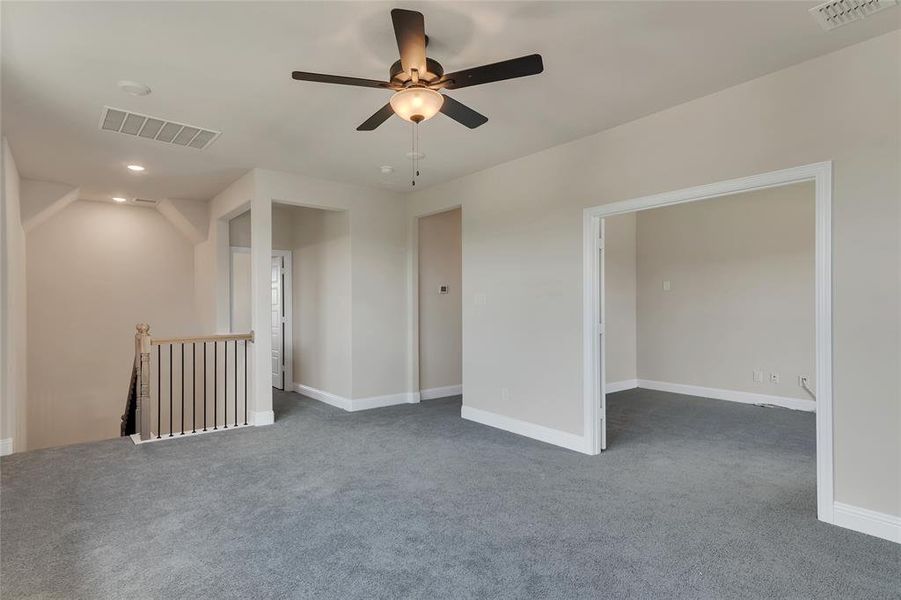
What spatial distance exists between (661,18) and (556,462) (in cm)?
310

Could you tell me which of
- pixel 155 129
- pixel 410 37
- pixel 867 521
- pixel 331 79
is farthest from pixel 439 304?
pixel 867 521

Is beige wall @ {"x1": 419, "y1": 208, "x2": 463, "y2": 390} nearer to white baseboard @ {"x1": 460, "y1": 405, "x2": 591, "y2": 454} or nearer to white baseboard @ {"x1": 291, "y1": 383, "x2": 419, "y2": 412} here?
white baseboard @ {"x1": 291, "y1": 383, "x2": 419, "y2": 412}

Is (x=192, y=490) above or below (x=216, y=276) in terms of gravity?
below

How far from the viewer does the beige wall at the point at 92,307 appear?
20.7 ft

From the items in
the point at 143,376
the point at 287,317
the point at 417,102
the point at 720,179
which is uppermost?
the point at 417,102

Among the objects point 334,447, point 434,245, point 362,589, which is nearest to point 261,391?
point 334,447

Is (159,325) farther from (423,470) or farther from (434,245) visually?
(423,470)

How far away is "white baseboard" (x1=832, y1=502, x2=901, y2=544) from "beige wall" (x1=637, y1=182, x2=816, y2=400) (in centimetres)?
349

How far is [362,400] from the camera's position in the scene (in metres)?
5.80

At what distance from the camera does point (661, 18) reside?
7.88 ft

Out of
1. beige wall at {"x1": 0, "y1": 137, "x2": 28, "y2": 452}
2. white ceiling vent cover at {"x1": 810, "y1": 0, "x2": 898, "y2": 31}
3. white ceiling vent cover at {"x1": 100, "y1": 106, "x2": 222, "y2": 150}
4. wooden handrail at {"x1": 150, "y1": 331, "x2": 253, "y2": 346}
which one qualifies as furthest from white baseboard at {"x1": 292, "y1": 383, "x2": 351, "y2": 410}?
white ceiling vent cover at {"x1": 810, "y1": 0, "x2": 898, "y2": 31}

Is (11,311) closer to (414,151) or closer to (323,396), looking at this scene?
(323,396)

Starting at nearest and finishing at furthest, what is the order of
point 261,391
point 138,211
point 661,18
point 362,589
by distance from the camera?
point 362,589 < point 661,18 < point 261,391 < point 138,211

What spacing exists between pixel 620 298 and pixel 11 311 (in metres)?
7.10
